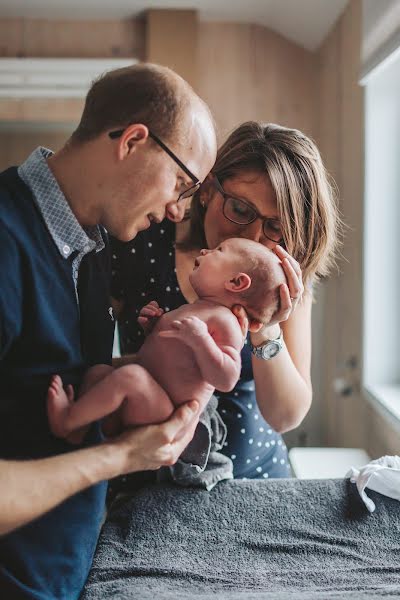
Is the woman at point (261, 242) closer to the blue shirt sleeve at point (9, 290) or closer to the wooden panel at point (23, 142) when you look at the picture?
the blue shirt sleeve at point (9, 290)

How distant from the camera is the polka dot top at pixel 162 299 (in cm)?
171

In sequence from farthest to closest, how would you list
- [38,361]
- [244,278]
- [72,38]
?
[72,38] < [244,278] < [38,361]

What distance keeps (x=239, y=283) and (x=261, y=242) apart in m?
0.27

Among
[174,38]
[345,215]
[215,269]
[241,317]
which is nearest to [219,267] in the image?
[215,269]

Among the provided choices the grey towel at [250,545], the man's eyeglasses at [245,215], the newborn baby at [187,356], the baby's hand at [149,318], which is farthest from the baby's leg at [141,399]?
the man's eyeglasses at [245,215]

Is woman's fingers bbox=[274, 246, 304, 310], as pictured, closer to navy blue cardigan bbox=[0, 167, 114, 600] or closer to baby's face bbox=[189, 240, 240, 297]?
baby's face bbox=[189, 240, 240, 297]

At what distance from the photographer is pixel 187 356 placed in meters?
1.24

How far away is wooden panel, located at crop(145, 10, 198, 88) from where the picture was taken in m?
3.74

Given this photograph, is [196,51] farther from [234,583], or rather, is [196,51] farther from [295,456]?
[234,583]

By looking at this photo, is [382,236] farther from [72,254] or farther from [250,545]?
[72,254]

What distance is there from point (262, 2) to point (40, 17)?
4.55ft

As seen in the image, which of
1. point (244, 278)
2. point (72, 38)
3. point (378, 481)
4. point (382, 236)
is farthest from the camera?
point (72, 38)

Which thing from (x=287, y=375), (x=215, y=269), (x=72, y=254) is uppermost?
(x=72, y=254)

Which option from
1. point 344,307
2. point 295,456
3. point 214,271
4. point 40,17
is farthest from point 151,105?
point 40,17
